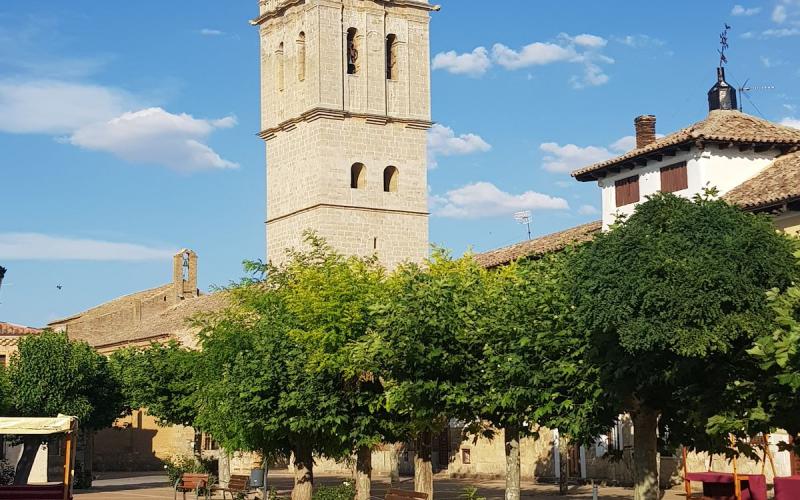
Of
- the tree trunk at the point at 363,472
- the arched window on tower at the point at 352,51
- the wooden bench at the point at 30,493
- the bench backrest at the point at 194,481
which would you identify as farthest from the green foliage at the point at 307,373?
the arched window on tower at the point at 352,51

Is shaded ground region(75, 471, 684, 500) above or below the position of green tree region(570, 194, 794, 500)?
below

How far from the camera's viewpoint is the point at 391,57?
53.1m

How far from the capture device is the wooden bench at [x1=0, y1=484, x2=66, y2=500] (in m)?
21.7

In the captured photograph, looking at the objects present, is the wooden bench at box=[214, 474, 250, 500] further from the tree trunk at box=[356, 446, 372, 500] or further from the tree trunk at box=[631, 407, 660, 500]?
the tree trunk at box=[631, 407, 660, 500]

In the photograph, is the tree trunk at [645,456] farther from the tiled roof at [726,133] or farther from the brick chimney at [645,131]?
the brick chimney at [645,131]

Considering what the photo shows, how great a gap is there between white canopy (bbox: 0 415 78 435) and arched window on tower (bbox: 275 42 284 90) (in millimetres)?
31883

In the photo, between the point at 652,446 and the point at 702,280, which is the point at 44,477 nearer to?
the point at 652,446

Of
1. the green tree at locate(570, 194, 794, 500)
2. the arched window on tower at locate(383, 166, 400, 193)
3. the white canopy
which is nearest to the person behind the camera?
the green tree at locate(570, 194, 794, 500)

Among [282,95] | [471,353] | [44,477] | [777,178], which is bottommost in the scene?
[44,477]

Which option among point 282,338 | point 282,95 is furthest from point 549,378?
point 282,95

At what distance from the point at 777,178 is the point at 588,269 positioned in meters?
15.7

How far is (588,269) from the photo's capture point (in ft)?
62.0

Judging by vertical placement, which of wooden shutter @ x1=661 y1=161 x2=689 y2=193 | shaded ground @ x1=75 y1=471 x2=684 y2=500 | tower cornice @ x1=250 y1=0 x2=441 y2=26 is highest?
tower cornice @ x1=250 y1=0 x2=441 y2=26

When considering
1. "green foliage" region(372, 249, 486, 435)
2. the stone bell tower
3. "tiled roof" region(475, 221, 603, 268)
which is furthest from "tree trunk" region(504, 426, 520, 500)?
the stone bell tower
